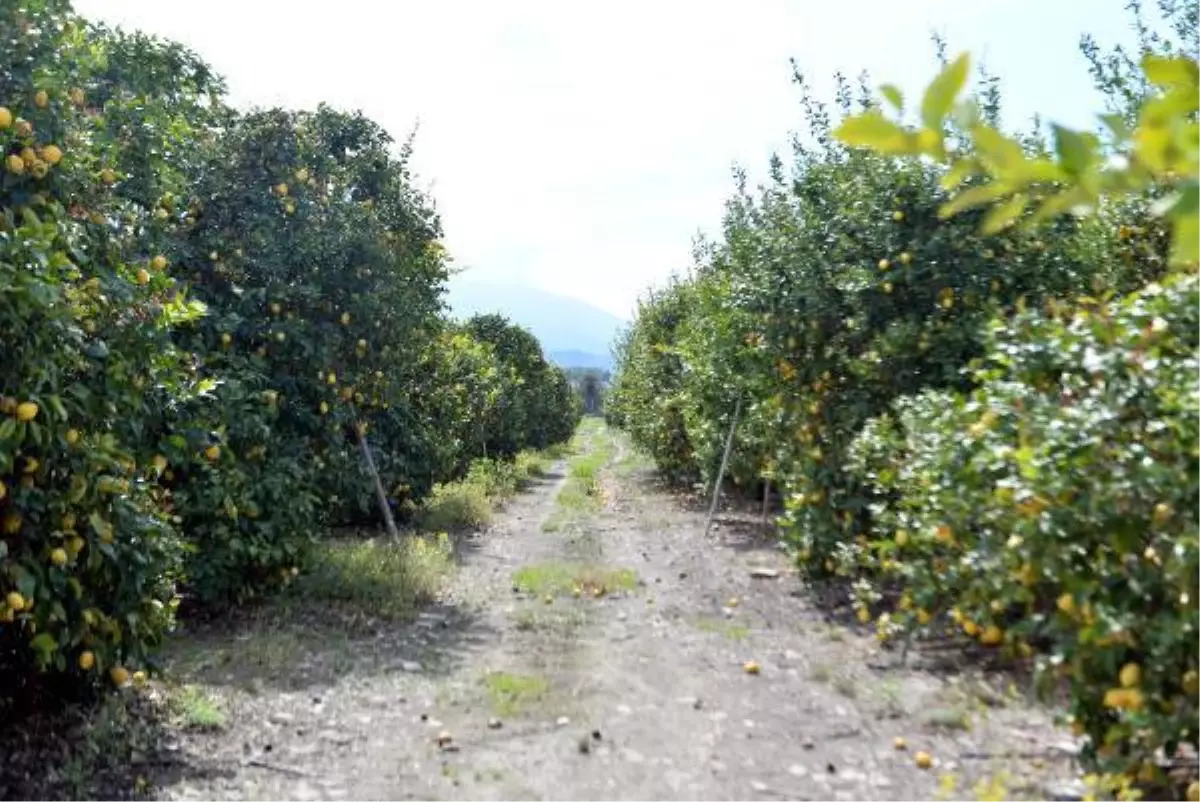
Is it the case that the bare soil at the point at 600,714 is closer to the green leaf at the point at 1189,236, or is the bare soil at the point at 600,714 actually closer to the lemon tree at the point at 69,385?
the lemon tree at the point at 69,385

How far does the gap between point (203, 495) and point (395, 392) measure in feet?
14.3

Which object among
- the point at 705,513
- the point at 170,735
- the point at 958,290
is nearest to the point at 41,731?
the point at 170,735

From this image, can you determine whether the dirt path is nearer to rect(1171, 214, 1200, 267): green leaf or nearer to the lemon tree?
the lemon tree

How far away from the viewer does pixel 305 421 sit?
10375 mm

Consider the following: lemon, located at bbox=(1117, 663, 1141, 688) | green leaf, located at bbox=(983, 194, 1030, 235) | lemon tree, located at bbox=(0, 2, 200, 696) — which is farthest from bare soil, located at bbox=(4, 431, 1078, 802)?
green leaf, located at bbox=(983, 194, 1030, 235)

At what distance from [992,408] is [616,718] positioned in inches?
113

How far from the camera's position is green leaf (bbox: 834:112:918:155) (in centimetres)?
93

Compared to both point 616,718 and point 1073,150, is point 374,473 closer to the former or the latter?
point 616,718

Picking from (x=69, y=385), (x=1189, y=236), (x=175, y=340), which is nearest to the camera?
(x=1189, y=236)

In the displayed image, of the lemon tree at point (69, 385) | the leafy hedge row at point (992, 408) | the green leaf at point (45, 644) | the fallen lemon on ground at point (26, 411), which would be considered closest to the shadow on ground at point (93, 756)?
the lemon tree at point (69, 385)

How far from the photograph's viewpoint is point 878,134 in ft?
3.07

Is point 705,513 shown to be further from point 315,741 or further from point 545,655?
point 315,741

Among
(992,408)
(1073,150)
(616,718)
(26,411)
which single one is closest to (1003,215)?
(1073,150)

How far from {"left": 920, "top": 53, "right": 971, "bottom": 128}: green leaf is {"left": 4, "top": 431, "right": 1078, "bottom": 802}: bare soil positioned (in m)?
4.15
